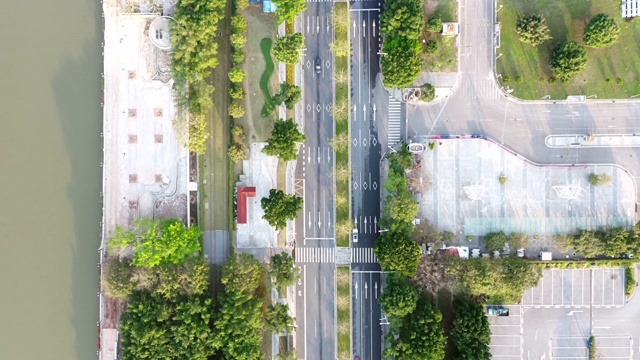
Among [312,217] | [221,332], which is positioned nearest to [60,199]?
[221,332]

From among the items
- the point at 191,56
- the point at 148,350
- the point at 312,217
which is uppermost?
the point at 191,56

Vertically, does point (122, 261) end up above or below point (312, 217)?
below

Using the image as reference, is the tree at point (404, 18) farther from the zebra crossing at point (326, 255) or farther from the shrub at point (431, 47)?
the zebra crossing at point (326, 255)

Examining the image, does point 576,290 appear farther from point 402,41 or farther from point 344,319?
point 402,41

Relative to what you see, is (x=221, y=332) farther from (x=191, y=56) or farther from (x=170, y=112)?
(x=191, y=56)

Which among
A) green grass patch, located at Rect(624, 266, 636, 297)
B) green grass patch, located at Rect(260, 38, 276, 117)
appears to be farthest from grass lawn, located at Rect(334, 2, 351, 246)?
green grass patch, located at Rect(624, 266, 636, 297)

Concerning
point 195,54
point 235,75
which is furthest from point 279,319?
point 195,54

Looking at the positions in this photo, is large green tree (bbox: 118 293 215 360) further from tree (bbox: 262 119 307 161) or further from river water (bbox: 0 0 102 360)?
tree (bbox: 262 119 307 161)
